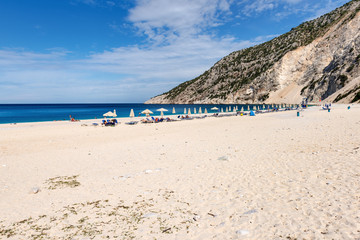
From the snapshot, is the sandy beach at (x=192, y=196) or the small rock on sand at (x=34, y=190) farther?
the small rock on sand at (x=34, y=190)

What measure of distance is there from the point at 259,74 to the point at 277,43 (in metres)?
25.9

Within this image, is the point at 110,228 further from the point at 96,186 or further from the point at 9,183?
the point at 9,183

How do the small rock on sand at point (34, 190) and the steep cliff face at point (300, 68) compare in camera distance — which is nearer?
the small rock on sand at point (34, 190)

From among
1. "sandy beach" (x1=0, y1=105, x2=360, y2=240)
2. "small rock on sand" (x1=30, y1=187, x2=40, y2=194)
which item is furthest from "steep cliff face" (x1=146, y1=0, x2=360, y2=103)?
"small rock on sand" (x1=30, y1=187, x2=40, y2=194)

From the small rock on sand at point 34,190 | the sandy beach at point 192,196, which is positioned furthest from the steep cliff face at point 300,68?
the small rock on sand at point 34,190

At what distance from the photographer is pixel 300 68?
3834 inches

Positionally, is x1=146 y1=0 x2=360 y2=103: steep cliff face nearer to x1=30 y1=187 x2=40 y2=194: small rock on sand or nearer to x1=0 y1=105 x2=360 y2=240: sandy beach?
x1=0 y1=105 x2=360 y2=240: sandy beach

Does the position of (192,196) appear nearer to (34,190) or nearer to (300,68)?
(34,190)

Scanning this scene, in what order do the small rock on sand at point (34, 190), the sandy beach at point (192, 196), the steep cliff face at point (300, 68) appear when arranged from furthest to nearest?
the steep cliff face at point (300, 68)
the small rock on sand at point (34, 190)
the sandy beach at point (192, 196)

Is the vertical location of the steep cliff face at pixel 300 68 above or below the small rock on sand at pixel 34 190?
above

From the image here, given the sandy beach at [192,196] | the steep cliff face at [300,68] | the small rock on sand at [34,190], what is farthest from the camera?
the steep cliff face at [300,68]

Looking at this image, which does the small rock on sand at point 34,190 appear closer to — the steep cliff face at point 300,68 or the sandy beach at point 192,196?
the sandy beach at point 192,196

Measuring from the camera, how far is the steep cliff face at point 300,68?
237ft

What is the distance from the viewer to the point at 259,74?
11019 centimetres
